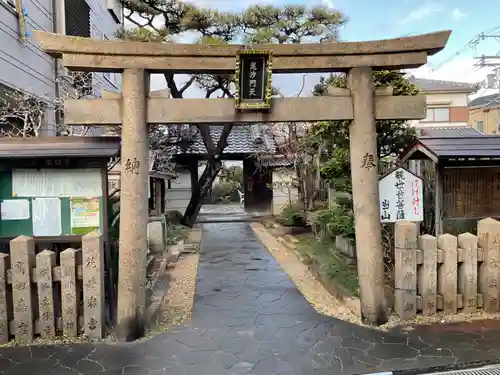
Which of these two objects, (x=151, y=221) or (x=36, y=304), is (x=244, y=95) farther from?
(x=151, y=221)

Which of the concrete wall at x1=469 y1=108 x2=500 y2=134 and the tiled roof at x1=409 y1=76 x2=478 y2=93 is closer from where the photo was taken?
the tiled roof at x1=409 y1=76 x2=478 y2=93

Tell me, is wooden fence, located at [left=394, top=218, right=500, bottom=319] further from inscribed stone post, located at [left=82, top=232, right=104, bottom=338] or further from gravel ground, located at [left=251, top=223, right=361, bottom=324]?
inscribed stone post, located at [left=82, top=232, right=104, bottom=338]

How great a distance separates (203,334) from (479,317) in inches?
165

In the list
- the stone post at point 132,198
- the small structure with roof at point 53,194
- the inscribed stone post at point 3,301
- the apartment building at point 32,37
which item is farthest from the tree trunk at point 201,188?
the inscribed stone post at point 3,301

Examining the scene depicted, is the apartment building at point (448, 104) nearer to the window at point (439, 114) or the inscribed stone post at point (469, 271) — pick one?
the window at point (439, 114)

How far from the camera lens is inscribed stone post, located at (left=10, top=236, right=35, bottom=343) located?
536 centimetres

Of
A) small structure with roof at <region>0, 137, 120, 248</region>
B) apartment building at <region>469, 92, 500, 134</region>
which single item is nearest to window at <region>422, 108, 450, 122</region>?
apartment building at <region>469, 92, 500, 134</region>

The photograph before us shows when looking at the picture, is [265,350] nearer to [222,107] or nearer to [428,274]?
[428,274]

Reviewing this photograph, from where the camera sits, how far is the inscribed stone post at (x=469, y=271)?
6.28 metres

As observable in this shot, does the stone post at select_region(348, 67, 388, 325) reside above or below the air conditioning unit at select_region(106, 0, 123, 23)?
below

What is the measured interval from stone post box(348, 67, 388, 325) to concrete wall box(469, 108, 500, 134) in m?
30.9

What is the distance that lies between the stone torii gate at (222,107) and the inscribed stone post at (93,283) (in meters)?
0.28

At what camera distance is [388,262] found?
8.05 metres

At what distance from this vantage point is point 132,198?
18.7 ft
